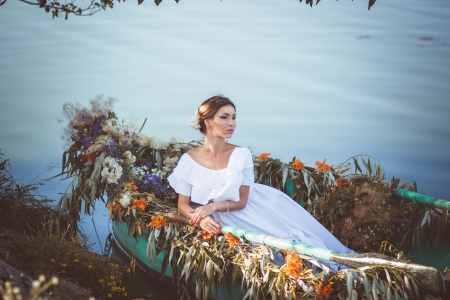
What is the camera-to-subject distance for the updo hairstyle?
3768 mm

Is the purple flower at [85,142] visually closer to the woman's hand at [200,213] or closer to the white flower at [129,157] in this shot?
the white flower at [129,157]

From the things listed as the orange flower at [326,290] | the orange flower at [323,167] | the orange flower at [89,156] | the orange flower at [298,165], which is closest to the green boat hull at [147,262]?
the orange flower at [89,156]

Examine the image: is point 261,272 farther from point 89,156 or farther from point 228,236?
point 89,156

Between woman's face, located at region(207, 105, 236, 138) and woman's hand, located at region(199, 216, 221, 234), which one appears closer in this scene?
woman's hand, located at region(199, 216, 221, 234)

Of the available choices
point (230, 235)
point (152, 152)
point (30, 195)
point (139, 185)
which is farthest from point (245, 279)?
point (30, 195)

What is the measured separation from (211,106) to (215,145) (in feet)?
0.98

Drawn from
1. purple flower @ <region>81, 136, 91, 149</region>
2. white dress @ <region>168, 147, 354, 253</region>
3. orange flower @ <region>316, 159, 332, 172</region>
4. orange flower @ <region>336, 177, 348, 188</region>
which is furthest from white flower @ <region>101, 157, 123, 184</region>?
orange flower @ <region>336, 177, 348, 188</region>

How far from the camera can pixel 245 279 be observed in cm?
323

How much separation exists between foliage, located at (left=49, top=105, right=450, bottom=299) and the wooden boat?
0.14 ft

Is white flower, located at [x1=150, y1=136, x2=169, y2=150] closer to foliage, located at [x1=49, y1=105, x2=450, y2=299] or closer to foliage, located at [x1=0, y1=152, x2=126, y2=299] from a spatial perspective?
foliage, located at [x1=49, y1=105, x2=450, y2=299]

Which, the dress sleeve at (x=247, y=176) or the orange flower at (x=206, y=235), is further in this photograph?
the dress sleeve at (x=247, y=176)

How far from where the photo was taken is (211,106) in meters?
3.79

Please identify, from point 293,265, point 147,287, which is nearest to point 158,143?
point 147,287

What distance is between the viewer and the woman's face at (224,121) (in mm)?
3762
